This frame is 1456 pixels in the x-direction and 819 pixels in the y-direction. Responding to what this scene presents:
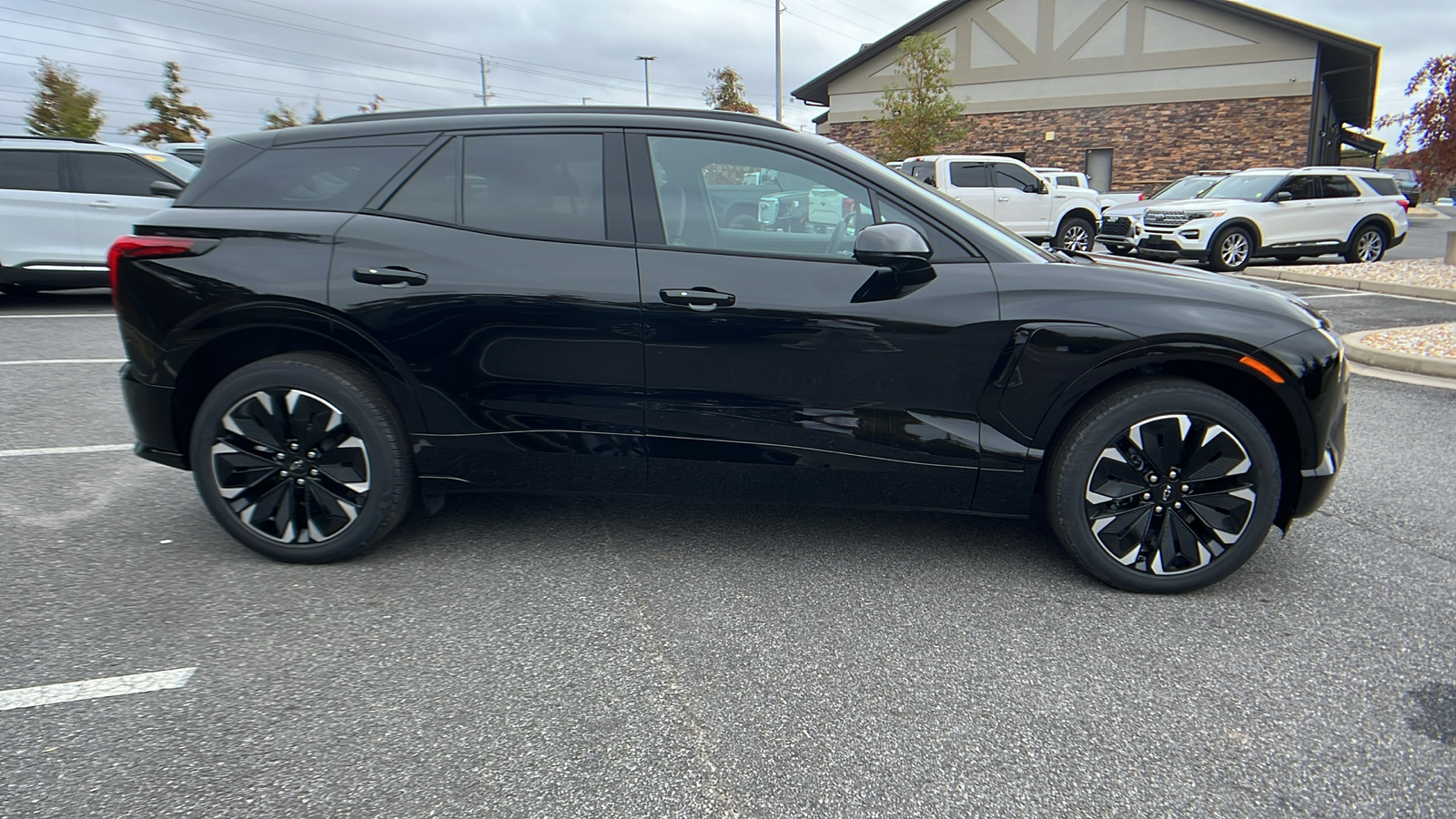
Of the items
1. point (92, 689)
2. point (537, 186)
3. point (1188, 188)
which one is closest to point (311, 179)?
point (537, 186)

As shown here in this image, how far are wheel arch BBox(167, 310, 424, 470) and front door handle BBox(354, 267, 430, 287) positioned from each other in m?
0.20

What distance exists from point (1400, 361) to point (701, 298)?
22.5 feet

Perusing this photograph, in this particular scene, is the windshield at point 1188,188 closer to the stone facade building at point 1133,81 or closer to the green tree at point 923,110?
the green tree at point 923,110

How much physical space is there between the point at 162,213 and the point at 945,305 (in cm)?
300

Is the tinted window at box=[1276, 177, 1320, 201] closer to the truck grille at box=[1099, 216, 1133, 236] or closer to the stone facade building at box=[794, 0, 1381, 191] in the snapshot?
the truck grille at box=[1099, 216, 1133, 236]

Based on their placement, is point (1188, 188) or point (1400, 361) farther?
A: point (1188, 188)

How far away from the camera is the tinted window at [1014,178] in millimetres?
17281

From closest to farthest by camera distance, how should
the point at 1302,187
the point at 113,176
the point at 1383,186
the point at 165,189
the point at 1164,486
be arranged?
the point at 1164,486, the point at 165,189, the point at 113,176, the point at 1302,187, the point at 1383,186

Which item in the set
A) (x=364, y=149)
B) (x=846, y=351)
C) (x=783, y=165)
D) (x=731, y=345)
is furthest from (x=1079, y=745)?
(x=364, y=149)

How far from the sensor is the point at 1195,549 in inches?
125

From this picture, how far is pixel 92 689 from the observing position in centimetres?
256

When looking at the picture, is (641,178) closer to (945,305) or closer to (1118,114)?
(945,305)

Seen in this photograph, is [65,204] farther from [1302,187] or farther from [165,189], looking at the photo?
[1302,187]

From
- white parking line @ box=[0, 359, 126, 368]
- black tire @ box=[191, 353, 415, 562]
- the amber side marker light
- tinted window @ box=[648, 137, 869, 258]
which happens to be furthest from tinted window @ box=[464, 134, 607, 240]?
Answer: white parking line @ box=[0, 359, 126, 368]
